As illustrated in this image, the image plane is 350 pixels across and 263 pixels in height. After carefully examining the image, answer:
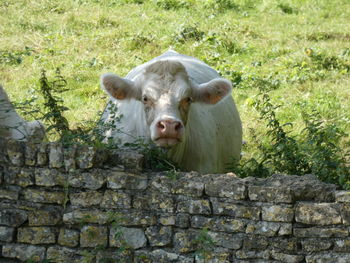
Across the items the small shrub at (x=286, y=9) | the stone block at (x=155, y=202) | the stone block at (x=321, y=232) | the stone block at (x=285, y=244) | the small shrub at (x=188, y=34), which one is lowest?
the stone block at (x=285, y=244)

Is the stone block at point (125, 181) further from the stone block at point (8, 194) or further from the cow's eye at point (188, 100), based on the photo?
the cow's eye at point (188, 100)

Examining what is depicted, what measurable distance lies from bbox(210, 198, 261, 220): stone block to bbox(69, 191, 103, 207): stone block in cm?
95

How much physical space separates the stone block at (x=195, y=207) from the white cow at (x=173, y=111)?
4.94 ft

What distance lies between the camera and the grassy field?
13.3 metres

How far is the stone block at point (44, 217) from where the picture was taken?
663cm

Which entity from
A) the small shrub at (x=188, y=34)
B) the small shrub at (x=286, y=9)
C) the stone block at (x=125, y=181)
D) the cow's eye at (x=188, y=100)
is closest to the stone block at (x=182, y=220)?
the stone block at (x=125, y=181)

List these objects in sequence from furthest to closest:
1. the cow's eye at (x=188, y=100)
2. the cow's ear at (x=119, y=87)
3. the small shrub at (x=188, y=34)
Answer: the small shrub at (x=188, y=34) → the cow's ear at (x=119, y=87) → the cow's eye at (x=188, y=100)

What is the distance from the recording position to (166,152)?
26.5 feet

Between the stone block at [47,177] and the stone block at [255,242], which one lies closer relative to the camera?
the stone block at [255,242]

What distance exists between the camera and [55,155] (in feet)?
21.7

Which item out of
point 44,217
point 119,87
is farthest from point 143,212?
point 119,87

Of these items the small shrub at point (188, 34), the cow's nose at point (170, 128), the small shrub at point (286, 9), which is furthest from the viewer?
the small shrub at point (286, 9)

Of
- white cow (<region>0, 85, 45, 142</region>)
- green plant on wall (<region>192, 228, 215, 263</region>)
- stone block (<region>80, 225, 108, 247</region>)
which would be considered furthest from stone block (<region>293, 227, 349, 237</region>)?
white cow (<region>0, 85, 45, 142</region>)

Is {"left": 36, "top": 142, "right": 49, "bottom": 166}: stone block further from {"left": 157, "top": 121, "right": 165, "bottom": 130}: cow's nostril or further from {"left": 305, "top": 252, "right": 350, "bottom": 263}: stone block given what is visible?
{"left": 305, "top": 252, "right": 350, "bottom": 263}: stone block
